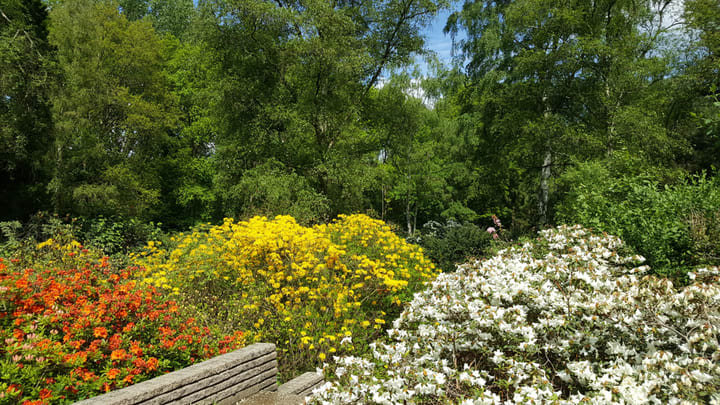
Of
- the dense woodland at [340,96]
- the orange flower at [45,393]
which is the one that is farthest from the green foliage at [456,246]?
the orange flower at [45,393]

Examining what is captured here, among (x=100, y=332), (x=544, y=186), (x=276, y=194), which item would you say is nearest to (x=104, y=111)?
(x=276, y=194)

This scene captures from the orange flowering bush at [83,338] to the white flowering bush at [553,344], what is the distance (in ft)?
4.22

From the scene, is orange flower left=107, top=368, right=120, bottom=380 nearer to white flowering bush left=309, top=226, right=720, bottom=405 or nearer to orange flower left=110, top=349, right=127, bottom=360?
orange flower left=110, top=349, right=127, bottom=360

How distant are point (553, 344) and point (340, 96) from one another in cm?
1066

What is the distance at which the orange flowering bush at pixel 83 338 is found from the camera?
2.28 m

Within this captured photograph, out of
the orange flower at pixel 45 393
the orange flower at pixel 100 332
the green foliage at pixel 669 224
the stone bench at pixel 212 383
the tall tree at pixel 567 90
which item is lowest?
the stone bench at pixel 212 383

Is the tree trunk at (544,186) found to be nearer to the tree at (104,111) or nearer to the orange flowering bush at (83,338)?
the orange flowering bush at (83,338)

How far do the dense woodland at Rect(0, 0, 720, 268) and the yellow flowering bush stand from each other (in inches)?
160

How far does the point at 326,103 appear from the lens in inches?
472

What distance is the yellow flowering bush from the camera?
412 cm

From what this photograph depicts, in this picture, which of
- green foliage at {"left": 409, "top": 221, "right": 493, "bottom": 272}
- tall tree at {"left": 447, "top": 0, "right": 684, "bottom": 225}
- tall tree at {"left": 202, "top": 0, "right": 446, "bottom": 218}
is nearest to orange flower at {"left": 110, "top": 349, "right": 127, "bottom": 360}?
green foliage at {"left": 409, "top": 221, "right": 493, "bottom": 272}

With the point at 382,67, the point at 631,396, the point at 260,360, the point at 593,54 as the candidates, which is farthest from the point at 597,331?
the point at 382,67

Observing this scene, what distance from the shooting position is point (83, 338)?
9.03 ft

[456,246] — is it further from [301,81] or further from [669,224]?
[301,81]
